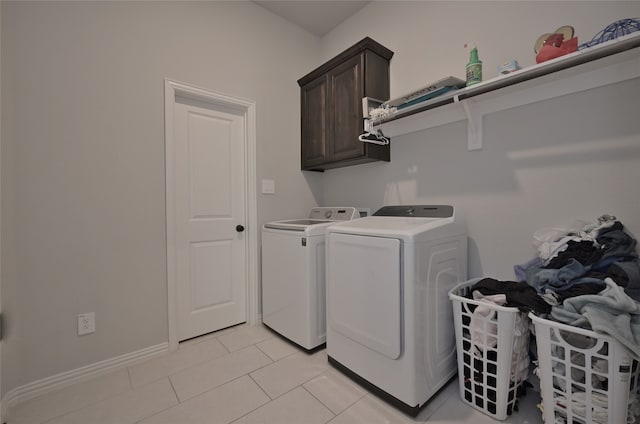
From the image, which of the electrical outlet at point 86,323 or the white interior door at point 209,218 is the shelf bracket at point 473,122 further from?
the electrical outlet at point 86,323

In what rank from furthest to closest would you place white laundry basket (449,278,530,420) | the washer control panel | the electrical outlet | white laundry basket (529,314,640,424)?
the washer control panel
the electrical outlet
white laundry basket (449,278,530,420)
white laundry basket (529,314,640,424)

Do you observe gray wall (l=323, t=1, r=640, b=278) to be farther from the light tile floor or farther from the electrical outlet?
the electrical outlet

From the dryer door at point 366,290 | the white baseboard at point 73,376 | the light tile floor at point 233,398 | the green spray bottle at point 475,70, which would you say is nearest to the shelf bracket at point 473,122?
the green spray bottle at point 475,70

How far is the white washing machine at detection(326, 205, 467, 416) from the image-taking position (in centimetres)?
130

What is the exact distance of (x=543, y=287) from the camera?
48.8 inches

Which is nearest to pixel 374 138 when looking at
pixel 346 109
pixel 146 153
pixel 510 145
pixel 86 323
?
pixel 346 109

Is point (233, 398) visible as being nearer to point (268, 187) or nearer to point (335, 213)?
point (335, 213)

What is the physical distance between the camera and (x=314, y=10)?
2461mm

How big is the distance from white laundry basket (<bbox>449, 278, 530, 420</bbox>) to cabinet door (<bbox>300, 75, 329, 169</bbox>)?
1598 millimetres

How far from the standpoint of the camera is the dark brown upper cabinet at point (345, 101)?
207 cm

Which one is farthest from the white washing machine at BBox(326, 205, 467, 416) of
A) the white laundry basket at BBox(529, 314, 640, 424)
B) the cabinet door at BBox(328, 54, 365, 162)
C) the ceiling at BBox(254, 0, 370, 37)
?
the ceiling at BBox(254, 0, 370, 37)

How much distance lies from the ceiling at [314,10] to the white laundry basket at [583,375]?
2690 millimetres

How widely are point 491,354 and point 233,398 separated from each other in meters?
1.35

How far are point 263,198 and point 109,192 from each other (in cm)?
110
